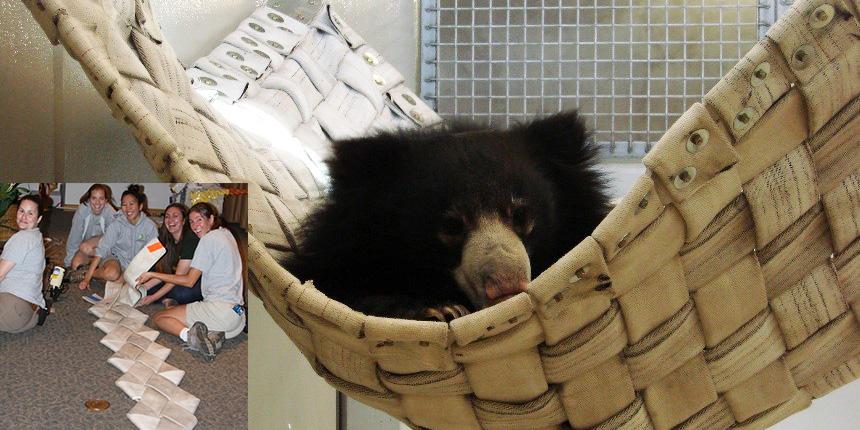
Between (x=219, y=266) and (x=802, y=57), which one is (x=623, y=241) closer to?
(x=802, y=57)

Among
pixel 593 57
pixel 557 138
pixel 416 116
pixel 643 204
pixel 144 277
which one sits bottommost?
pixel 643 204

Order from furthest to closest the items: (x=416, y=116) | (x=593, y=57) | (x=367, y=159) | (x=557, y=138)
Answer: (x=593, y=57) → (x=416, y=116) → (x=557, y=138) → (x=367, y=159)

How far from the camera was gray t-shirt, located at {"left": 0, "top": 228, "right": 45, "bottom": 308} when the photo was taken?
0.86m

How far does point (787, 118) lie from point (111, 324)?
29.3 inches

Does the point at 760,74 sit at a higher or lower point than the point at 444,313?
higher

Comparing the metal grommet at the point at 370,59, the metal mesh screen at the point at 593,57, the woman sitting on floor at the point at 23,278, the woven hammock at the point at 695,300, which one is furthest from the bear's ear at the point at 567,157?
the metal mesh screen at the point at 593,57

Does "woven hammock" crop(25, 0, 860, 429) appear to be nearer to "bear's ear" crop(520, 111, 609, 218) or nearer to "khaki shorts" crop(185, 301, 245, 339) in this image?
"khaki shorts" crop(185, 301, 245, 339)

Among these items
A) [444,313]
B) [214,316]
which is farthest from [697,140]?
[214,316]

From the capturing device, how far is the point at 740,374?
99 cm

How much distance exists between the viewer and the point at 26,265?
867mm

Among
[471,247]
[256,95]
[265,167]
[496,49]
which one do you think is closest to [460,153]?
[471,247]

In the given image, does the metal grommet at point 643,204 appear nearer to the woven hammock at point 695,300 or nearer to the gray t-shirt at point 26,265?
the woven hammock at point 695,300

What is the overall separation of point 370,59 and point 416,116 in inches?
12.4

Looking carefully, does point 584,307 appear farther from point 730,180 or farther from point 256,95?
point 256,95
